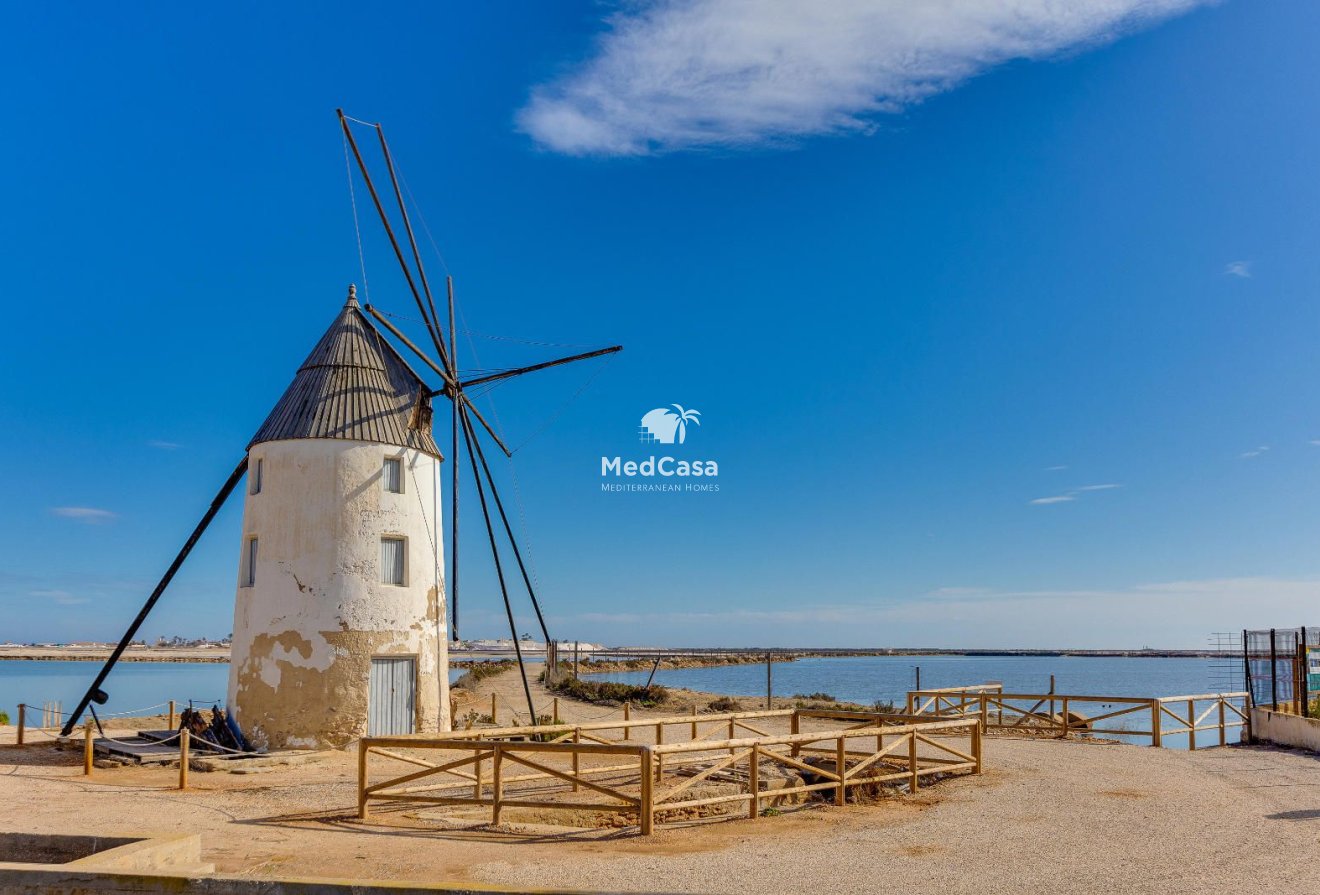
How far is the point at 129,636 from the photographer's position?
25.3 metres

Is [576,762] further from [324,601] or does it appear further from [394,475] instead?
[394,475]

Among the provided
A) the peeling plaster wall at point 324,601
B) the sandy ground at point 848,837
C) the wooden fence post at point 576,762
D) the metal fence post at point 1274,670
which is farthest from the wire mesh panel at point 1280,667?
the peeling plaster wall at point 324,601

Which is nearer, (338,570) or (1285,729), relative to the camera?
(1285,729)

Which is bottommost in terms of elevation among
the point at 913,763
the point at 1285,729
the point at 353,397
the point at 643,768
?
the point at 1285,729

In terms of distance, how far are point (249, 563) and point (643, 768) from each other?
50.8 feet

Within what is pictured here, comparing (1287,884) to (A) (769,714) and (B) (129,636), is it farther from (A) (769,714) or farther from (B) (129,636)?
(B) (129,636)

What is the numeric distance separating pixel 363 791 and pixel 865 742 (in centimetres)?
1366

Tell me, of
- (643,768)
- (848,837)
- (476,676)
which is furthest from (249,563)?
(476,676)

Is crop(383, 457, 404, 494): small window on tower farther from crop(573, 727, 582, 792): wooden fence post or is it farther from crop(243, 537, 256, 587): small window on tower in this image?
crop(573, 727, 582, 792): wooden fence post

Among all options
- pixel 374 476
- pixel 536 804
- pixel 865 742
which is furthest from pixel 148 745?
pixel 865 742

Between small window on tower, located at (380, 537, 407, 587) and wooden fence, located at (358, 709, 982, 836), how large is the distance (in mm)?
4531

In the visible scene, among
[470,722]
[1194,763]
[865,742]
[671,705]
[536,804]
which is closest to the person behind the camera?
[536,804]

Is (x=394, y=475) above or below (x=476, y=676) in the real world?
above

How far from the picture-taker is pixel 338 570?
23.3 meters
